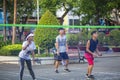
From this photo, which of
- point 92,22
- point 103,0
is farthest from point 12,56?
point 92,22

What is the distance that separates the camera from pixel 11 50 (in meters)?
25.4

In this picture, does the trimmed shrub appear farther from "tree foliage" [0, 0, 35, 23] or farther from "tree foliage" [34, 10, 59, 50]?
"tree foliage" [0, 0, 35, 23]

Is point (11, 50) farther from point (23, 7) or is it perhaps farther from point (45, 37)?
point (23, 7)

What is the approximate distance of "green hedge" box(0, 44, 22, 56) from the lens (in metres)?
24.3

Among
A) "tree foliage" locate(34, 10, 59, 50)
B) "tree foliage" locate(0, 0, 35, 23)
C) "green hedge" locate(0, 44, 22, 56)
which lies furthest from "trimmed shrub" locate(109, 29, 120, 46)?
"tree foliage" locate(0, 0, 35, 23)

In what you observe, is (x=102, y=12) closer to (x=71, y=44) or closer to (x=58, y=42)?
(x=71, y=44)

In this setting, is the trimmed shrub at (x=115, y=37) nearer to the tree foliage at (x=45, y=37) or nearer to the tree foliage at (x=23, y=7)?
the tree foliage at (x=45, y=37)

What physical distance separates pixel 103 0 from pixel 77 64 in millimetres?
15456

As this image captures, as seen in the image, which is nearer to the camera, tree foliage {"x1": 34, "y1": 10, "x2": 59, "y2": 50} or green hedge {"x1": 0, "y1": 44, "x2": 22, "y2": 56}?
tree foliage {"x1": 34, "y1": 10, "x2": 59, "y2": 50}

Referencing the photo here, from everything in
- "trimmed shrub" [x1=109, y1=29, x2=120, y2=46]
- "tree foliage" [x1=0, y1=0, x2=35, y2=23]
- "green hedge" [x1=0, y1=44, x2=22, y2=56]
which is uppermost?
"tree foliage" [x1=0, y1=0, x2=35, y2=23]

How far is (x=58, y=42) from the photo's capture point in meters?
16.7

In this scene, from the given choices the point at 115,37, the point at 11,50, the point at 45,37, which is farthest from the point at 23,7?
the point at 115,37

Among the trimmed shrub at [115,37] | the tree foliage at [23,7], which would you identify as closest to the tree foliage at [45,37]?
the trimmed shrub at [115,37]

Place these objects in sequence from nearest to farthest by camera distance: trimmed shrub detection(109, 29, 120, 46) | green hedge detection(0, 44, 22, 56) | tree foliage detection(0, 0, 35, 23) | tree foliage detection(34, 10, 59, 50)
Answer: trimmed shrub detection(109, 29, 120, 46)
tree foliage detection(34, 10, 59, 50)
green hedge detection(0, 44, 22, 56)
tree foliage detection(0, 0, 35, 23)
